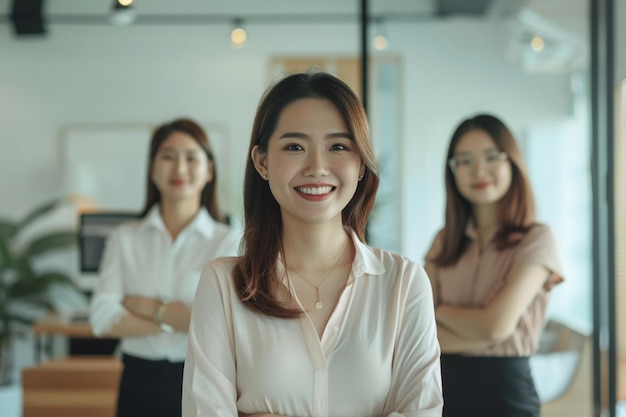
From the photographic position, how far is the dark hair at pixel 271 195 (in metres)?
1.59

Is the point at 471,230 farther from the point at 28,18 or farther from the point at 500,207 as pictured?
the point at 28,18

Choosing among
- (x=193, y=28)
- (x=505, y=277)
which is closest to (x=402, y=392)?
(x=505, y=277)

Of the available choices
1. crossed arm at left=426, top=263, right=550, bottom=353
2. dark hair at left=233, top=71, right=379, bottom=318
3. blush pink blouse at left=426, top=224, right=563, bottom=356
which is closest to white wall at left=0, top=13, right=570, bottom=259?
blush pink blouse at left=426, top=224, right=563, bottom=356

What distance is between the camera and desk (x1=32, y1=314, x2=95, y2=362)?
3812 mm

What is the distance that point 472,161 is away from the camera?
254 cm

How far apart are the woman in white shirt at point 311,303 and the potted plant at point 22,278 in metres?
2.37

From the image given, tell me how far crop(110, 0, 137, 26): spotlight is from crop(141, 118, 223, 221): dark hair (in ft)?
3.69

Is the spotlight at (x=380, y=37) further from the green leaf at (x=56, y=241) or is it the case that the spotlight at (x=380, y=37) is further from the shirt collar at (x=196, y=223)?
the green leaf at (x=56, y=241)

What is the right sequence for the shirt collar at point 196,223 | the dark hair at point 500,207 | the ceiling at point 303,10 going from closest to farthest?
1. the dark hair at point 500,207
2. the shirt collar at point 196,223
3. the ceiling at point 303,10

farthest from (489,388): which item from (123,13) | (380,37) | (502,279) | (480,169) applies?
(123,13)

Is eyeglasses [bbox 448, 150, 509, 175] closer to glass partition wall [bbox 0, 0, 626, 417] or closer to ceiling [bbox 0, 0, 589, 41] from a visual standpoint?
glass partition wall [bbox 0, 0, 626, 417]

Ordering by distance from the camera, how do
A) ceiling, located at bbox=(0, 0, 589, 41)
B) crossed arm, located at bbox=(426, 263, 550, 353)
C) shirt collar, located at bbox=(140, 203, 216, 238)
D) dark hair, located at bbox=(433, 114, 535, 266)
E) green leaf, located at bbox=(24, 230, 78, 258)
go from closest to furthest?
crossed arm, located at bbox=(426, 263, 550, 353), dark hair, located at bbox=(433, 114, 535, 266), shirt collar, located at bbox=(140, 203, 216, 238), ceiling, located at bbox=(0, 0, 589, 41), green leaf, located at bbox=(24, 230, 78, 258)

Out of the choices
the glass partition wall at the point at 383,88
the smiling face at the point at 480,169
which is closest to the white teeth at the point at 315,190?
the smiling face at the point at 480,169

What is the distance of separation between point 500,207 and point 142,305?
1115 millimetres
